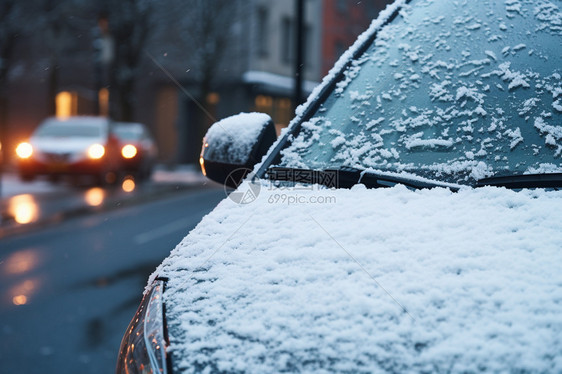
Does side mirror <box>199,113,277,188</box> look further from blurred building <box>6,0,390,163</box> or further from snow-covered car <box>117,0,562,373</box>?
blurred building <box>6,0,390,163</box>

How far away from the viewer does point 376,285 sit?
171 centimetres

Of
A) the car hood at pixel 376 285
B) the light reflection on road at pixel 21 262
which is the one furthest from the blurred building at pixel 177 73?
the car hood at pixel 376 285

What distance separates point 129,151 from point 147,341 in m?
19.6

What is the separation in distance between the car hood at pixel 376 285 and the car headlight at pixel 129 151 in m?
18.9

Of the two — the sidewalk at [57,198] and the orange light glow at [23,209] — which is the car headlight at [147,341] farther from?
the orange light glow at [23,209]

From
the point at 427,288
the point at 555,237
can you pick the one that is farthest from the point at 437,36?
the point at 427,288

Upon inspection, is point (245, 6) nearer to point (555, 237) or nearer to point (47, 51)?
point (47, 51)

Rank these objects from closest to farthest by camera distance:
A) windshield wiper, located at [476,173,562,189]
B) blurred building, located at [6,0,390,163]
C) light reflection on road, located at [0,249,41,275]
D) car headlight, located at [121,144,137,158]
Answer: windshield wiper, located at [476,173,562,189] < light reflection on road, located at [0,249,41,275] < car headlight, located at [121,144,137,158] < blurred building, located at [6,0,390,163]

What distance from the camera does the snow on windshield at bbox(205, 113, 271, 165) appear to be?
8.36 feet

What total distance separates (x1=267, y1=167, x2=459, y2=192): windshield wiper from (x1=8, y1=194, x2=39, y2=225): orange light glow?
990cm

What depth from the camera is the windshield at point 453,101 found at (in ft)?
7.57

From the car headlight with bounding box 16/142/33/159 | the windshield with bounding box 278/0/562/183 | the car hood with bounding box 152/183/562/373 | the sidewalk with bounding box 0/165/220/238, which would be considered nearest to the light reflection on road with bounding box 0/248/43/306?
the sidewalk with bounding box 0/165/220/238

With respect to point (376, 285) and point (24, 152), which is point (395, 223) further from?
point (24, 152)

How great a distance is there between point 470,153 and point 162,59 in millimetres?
26908
